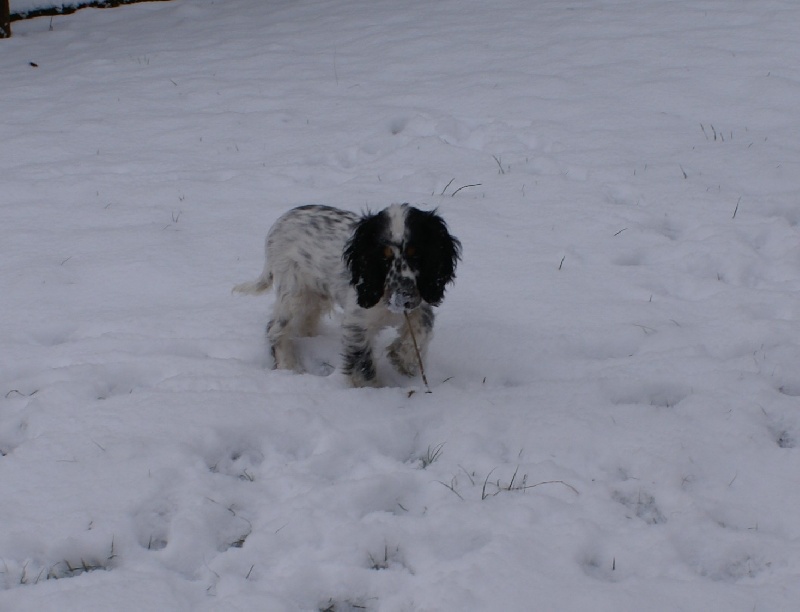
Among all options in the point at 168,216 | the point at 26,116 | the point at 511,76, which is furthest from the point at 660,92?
the point at 26,116

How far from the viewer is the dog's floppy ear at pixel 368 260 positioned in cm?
364

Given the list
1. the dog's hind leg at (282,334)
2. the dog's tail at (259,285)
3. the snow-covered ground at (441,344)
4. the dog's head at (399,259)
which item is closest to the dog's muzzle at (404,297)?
the dog's head at (399,259)

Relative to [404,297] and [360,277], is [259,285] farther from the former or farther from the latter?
[404,297]

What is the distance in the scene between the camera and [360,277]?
3.71m

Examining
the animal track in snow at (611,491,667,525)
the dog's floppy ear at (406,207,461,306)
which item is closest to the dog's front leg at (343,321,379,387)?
the dog's floppy ear at (406,207,461,306)

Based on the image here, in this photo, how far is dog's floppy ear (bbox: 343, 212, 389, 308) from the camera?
3639 mm

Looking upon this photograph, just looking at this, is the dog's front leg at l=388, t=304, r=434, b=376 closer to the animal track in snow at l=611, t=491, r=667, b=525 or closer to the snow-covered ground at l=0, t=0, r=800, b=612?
the snow-covered ground at l=0, t=0, r=800, b=612

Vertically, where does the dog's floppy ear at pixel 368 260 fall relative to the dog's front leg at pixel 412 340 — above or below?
above

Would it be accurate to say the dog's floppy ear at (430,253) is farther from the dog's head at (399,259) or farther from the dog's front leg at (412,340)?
the dog's front leg at (412,340)

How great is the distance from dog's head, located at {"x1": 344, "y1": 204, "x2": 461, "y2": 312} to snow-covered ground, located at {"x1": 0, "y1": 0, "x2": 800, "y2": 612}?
19.9 inches

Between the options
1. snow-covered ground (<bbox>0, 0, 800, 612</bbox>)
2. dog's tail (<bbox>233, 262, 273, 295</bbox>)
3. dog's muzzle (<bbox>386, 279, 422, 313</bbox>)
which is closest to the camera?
snow-covered ground (<bbox>0, 0, 800, 612</bbox>)

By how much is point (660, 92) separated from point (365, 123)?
2.73 m

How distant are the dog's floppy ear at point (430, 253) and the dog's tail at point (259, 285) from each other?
1.10 m

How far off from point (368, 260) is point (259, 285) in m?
1.07
